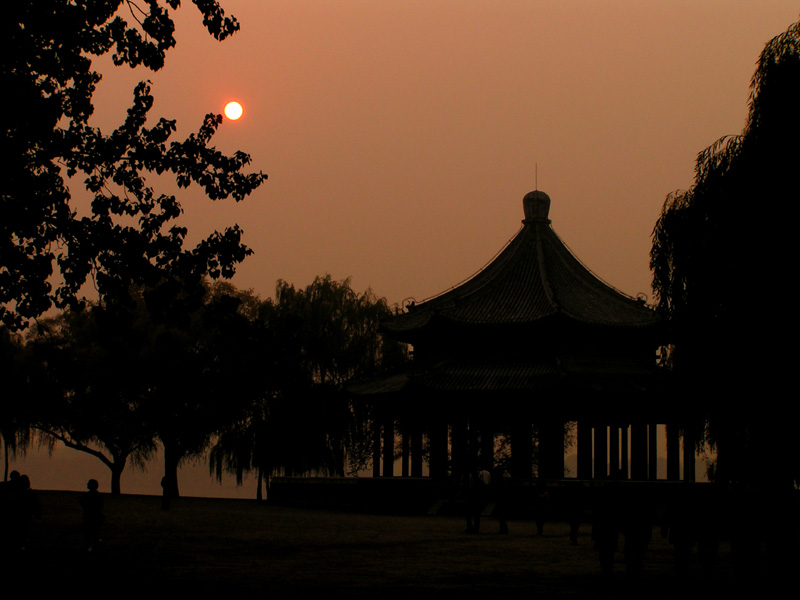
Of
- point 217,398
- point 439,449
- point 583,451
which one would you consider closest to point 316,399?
point 217,398

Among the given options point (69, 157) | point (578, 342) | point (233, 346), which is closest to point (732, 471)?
point (233, 346)

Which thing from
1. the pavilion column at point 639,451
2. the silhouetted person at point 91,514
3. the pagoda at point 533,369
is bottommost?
the silhouetted person at point 91,514

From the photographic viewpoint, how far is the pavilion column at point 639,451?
123ft

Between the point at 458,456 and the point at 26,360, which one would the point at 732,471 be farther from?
the point at 26,360

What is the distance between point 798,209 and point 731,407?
3590 mm

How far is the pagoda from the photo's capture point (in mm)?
37156

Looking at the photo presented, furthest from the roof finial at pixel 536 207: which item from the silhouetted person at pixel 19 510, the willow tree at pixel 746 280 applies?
the silhouetted person at pixel 19 510

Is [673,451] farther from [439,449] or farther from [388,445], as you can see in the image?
[388,445]

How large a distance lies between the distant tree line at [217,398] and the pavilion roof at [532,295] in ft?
18.0

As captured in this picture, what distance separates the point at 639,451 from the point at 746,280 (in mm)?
20139

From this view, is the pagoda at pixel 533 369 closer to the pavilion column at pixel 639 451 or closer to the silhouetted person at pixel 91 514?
the pavilion column at pixel 639 451

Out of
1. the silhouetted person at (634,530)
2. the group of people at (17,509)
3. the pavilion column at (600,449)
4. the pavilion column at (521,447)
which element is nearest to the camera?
the silhouetted person at (634,530)

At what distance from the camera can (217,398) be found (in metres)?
47.5

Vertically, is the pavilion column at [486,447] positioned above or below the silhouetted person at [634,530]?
above
